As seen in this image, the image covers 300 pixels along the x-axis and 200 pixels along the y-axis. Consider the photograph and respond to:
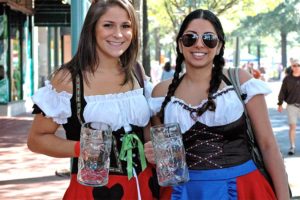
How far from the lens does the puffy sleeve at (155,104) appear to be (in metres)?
3.05

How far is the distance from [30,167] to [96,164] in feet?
25.4

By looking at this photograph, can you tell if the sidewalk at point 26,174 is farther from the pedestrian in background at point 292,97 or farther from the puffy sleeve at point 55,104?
the puffy sleeve at point 55,104

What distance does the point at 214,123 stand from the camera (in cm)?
287

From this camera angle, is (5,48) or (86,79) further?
(5,48)

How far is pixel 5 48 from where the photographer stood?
63.6 ft

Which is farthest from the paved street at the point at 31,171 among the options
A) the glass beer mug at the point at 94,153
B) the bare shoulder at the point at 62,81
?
the glass beer mug at the point at 94,153

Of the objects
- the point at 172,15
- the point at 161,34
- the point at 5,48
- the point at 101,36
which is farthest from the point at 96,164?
the point at 161,34

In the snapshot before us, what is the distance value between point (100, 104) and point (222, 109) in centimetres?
58

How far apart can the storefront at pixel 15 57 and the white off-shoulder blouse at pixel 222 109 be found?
15.2m

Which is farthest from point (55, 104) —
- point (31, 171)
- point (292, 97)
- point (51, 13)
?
point (51, 13)

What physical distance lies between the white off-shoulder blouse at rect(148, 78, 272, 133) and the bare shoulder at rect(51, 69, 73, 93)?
497 mm

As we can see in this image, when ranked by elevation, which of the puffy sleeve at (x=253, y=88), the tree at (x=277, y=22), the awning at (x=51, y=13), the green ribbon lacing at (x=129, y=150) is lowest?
the green ribbon lacing at (x=129, y=150)

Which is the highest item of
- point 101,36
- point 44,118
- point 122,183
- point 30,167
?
point 101,36

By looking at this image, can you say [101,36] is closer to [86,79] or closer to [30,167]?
[86,79]
